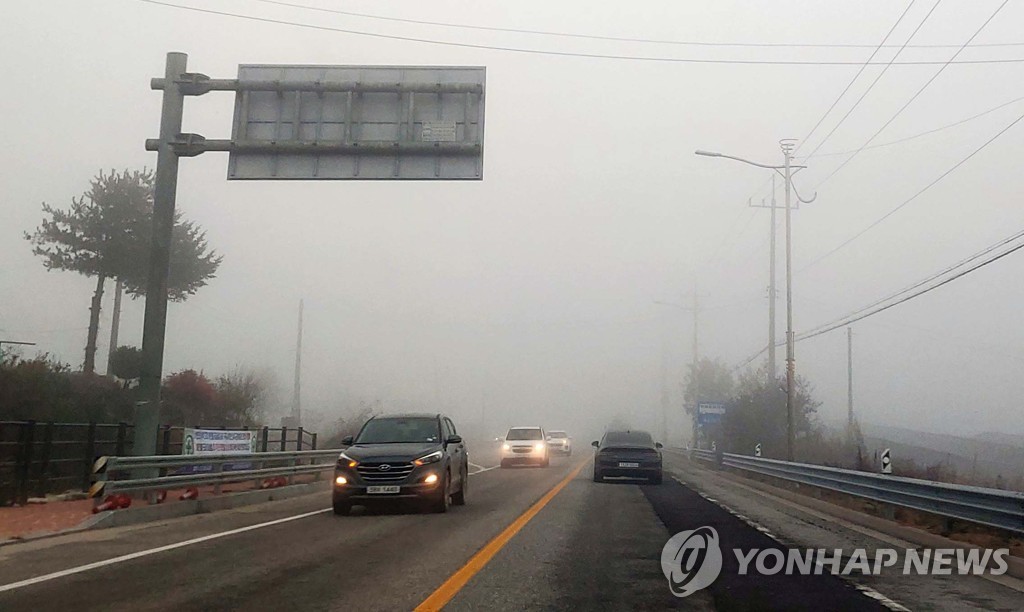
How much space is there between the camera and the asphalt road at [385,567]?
24.9 feet

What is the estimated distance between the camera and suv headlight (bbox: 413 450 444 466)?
15.2 m

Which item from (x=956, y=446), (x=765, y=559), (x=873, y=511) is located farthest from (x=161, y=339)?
(x=956, y=446)

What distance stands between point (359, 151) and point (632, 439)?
39.7 ft

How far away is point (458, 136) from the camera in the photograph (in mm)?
19766

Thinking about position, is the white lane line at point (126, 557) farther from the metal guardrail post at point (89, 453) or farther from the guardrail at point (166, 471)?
the metal guardrail post at point (89, 453)

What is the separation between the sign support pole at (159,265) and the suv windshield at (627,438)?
1307 cm

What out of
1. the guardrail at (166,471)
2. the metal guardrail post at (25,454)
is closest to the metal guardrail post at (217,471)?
the guardrail at (166,471)

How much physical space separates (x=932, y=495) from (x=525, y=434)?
25077mm

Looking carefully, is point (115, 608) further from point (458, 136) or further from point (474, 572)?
point (458, 136)

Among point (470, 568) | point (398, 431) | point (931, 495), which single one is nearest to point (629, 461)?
point (398, 431)

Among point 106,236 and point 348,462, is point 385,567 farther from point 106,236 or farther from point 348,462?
point 106,236

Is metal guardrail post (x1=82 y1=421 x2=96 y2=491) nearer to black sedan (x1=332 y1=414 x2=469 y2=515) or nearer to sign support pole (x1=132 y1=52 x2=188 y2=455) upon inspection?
sign support pole (x1=132 y1=52 x2=188 y2=455)

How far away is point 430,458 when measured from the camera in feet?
50.5

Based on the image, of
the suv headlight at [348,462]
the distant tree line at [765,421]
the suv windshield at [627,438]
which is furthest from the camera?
the distant tree line at [765,421]
